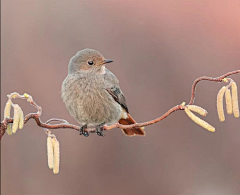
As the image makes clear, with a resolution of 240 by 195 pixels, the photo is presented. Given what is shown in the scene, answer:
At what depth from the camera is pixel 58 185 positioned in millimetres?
6297

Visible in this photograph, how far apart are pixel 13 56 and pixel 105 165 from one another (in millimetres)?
2216

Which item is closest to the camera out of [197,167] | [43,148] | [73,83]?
[73,83]

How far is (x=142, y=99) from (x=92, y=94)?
2607mm

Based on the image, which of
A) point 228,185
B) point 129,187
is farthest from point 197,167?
point 129,187

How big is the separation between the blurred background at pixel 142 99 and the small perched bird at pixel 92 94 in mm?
2100

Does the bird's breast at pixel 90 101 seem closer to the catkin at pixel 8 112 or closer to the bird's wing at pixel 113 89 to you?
the bird's wing at pixel 113 89

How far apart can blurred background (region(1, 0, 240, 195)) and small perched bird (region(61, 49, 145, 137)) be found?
2100 mm

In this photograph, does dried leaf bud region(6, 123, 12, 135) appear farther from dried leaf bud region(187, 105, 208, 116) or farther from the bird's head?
the bird's head

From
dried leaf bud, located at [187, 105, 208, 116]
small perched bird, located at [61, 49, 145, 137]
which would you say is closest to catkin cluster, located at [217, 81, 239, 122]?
dried leaf bud, located at [187, 105, 208, 116]

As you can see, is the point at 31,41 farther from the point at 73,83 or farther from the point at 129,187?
the point at 73,83

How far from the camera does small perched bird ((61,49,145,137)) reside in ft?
12.3

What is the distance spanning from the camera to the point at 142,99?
632 cm

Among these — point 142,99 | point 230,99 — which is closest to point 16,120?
point 230,99

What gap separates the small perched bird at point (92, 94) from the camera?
148 inches
